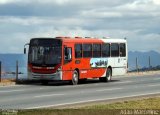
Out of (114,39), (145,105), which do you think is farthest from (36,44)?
(145,105)

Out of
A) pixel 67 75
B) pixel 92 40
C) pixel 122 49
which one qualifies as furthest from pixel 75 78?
pixel 122 49

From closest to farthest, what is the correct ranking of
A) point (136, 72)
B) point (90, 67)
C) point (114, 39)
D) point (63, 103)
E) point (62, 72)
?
point (63, 103) → point (62, 72) → point (90, 67) → point (114, 39) → point (136, 72)

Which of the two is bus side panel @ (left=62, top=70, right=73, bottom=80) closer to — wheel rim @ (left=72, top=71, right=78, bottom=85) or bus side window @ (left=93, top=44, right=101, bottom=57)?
wheel rim @ (left=72, top=71, right=78, bottom=85)

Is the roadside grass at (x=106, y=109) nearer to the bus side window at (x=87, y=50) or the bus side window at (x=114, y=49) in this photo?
the bus side window at (x=87, y=50)

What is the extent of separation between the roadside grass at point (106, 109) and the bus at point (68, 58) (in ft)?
47.4

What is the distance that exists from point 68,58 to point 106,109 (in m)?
19.4

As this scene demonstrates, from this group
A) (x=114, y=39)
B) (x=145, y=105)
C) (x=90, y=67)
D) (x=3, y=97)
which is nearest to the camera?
(x=145, y=105)

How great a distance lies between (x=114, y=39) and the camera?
143 ft

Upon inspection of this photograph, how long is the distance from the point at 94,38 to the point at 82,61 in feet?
8.08

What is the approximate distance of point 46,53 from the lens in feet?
125

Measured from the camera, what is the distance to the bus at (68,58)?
3791 centimetres

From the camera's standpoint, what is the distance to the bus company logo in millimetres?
40691

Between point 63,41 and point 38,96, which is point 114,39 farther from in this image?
point 38,96

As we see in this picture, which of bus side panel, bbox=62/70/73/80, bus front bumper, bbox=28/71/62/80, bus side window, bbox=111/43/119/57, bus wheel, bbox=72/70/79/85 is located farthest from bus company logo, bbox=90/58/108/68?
bus front bumper, bbox=28/71/62/80
